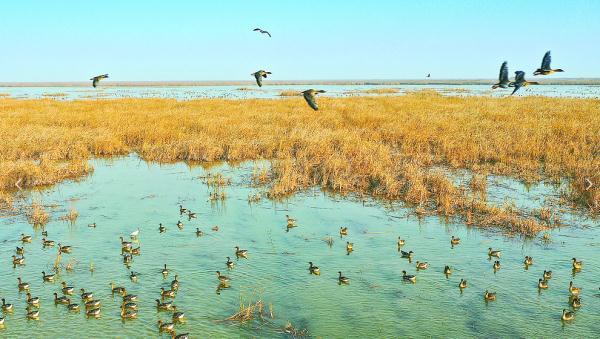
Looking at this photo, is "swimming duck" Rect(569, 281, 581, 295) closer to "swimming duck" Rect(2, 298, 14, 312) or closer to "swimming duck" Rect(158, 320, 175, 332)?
"swimming duck" Rect(158, 320, 175, 332)

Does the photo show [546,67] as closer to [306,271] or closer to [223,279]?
[306,271]

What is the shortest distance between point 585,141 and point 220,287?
74.5ft

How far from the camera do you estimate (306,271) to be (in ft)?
39.0

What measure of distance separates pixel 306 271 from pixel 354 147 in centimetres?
1341

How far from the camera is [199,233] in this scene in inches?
575

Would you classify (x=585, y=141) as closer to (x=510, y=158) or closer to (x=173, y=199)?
(x=510, y=158)

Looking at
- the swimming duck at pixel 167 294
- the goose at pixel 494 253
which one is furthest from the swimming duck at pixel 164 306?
the goose at pixel 494 253

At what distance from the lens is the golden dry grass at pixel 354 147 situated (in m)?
18.6

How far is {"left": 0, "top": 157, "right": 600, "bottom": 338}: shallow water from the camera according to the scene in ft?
30.7

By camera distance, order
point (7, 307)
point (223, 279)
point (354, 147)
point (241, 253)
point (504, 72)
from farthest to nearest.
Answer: point (354, 147) → point (241, 253) → point (223, 279) → point (504, 72) → point (7, 307)

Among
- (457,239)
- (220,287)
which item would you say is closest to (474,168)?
(457,239)

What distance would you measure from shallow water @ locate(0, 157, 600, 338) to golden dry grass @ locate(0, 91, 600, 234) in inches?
69.0

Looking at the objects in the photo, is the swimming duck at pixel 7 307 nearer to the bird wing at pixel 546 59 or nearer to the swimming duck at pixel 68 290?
the swimming duck at pixel 68 290

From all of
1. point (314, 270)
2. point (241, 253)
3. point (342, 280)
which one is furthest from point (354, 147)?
point (342, 280)
